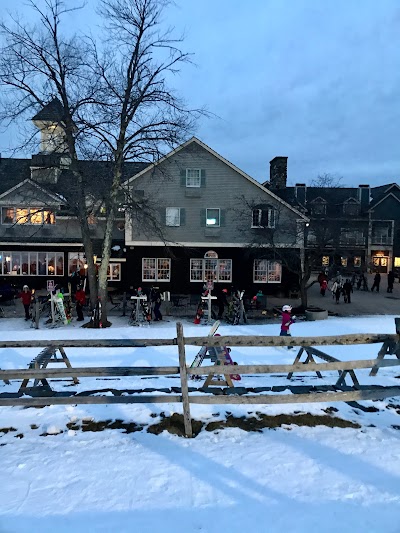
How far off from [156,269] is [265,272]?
7671 mm

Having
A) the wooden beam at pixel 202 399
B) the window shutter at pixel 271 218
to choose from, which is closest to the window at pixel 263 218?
the window shutter at pixel 271 218

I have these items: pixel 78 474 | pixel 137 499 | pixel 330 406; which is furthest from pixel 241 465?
pixel 330 406

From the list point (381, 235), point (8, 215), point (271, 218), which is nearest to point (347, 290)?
point (271, 218)

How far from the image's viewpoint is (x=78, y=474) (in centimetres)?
421

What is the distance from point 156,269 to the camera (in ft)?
90.7

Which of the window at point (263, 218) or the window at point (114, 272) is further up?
the window at point (263, 218)

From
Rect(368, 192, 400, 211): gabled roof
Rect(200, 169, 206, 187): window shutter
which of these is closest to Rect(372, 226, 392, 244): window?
Rect(368, 192, 400, 211): gabled roof

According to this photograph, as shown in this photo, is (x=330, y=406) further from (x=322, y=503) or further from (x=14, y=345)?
(x=14, y=345)

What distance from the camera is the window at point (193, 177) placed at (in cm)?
2714

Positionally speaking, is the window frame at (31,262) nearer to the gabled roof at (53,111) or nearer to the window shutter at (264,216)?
the gabled roof at (53,111)

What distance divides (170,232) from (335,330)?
15.5 m

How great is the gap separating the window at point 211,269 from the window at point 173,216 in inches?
113

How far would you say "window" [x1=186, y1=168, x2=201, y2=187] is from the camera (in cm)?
2714

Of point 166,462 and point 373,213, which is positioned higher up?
point 373,213
